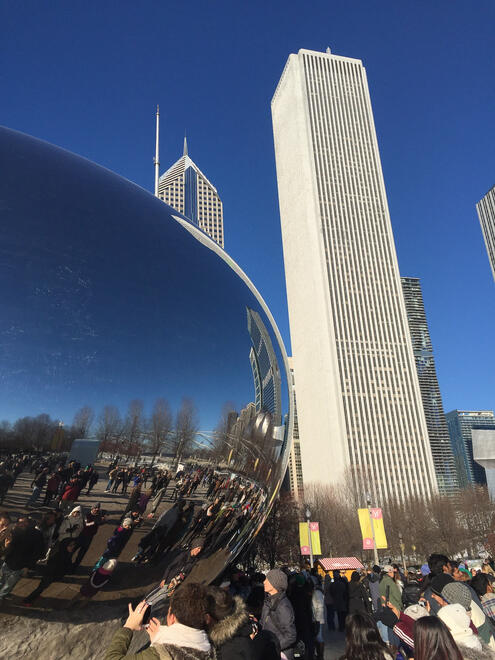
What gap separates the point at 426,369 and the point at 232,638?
172 meters

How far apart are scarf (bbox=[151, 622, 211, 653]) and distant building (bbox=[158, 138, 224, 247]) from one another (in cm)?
13667

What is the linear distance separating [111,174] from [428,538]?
165 feet

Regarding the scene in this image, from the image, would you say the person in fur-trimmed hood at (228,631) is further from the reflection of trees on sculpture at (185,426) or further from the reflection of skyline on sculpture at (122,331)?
the reflection of trees on sculpture at (185,426)

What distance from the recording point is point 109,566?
6.89 feet

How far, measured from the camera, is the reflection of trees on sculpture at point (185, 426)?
237 centimetres

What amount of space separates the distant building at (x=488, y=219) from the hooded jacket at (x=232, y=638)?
13287 cm

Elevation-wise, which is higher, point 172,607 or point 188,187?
point 188,187

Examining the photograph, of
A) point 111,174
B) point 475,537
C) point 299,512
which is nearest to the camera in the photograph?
point 111,174

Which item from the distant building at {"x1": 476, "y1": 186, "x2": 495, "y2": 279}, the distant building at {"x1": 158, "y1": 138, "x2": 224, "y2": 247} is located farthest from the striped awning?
the distant building at {"x1": 158, "y1": 138, "x2": 224, "y2": 247}

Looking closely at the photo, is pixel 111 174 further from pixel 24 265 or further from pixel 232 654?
pixel 232 654

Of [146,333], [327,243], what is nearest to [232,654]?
[146,333]

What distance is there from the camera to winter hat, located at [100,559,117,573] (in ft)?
6.82

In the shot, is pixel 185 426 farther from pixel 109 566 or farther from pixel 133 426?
pixel 109 566

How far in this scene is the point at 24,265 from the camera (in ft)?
6.98
